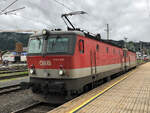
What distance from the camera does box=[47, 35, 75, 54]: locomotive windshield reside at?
719cm

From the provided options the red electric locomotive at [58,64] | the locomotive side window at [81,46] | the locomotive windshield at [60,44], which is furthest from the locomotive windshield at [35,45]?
the locomotive side window at [81,46]

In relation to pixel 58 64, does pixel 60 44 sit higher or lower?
higher

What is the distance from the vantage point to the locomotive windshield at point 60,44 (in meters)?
7.19

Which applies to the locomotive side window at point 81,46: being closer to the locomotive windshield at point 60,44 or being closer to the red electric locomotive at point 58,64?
the red electric locomotive at point 58,64

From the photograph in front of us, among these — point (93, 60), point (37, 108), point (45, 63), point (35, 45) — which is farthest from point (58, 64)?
point (93, 60)

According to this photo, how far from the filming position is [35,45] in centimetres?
805

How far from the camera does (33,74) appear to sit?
7.93 metres

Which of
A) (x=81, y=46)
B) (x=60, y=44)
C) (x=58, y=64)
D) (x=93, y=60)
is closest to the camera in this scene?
(x=58, y=64)

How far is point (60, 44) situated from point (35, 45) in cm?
146

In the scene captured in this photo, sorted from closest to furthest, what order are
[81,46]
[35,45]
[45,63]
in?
[45,63]
[81,46]
[35,45]

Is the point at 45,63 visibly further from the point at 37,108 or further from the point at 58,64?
the point at 37,108

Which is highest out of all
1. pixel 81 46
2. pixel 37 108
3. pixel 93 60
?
pixel 81 46

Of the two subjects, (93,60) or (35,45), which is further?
(93,60)

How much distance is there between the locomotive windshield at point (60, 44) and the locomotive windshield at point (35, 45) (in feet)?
1.60
